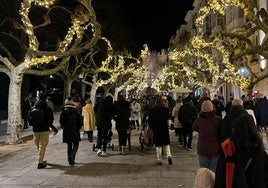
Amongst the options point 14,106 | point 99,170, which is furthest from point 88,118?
point 99,170

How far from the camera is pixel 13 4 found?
2333 cm

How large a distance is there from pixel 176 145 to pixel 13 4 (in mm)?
14195

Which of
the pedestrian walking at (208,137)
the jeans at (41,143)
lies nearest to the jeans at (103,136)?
the jeans at (41,143)

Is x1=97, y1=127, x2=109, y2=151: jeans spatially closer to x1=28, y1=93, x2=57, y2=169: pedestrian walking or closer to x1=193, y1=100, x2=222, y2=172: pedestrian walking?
x1=28, y1=93, x2=57, y2=169: pedestrian walking

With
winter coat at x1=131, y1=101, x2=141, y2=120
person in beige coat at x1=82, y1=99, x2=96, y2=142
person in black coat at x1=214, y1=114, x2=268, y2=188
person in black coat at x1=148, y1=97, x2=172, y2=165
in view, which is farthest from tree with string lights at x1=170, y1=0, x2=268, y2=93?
person in black coat at x1=214, y1=114, x2=268, y2=188

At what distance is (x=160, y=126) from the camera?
33.6 ft

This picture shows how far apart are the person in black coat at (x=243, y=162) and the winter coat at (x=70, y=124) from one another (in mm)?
7007

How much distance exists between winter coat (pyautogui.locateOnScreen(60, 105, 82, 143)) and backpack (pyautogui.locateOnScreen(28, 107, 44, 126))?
21.0 inches

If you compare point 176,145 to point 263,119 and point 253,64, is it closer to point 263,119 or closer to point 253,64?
point 263,119

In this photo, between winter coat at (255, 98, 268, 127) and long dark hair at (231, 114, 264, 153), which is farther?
winter coat at (255, 98, 268, 127)

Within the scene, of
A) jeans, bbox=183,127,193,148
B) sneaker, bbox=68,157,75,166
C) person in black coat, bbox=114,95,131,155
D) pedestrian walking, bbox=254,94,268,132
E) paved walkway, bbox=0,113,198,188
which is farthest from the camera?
pedestrian walking, bbox=254,94,268,132

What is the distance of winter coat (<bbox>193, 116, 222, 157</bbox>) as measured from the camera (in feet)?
22.3

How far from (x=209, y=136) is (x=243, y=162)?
11.3 ft

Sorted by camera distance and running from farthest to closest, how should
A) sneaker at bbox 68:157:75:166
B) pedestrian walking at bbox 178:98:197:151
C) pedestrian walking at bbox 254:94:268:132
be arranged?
1. pedestrian walking at bbox 254:94:268:132
2. pedestrian walking at bbox 178:98:197:151
3. sneaker at bbox 68:157:75:166
